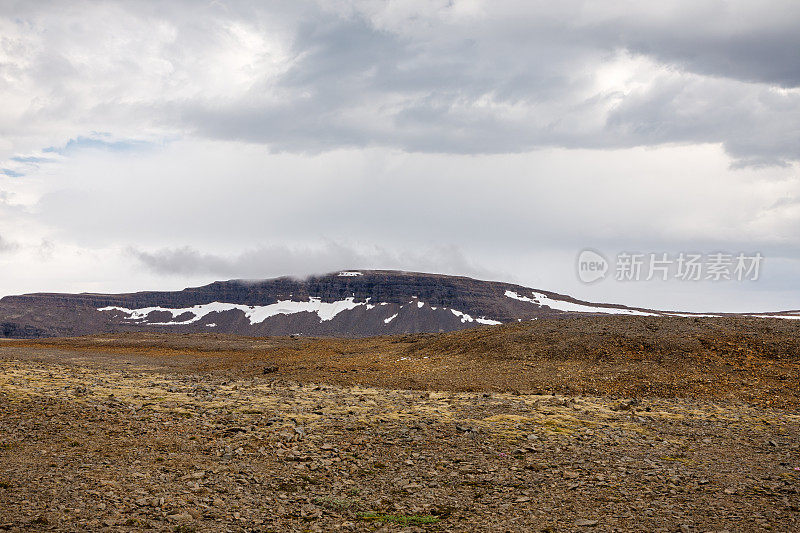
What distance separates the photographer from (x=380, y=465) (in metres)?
13.3

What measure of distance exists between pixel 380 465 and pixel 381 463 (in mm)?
104

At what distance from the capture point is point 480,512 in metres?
10.6

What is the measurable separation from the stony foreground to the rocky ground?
0.17 ft

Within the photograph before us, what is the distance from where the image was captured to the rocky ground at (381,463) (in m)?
10.1

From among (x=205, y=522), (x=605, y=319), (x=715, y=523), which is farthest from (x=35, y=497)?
(x=605, y=319)

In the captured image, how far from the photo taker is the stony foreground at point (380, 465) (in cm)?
1010

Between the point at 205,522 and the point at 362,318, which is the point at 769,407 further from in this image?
the point at 362,318

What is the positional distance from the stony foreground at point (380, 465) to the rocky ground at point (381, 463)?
51mm

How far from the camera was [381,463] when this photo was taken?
1341 cm

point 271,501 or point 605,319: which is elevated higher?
point 605,319

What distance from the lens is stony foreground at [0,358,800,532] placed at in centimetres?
1010

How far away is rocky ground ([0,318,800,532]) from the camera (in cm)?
1012

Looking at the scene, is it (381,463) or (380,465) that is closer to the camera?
(380,465)

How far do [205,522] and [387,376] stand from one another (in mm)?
21957
